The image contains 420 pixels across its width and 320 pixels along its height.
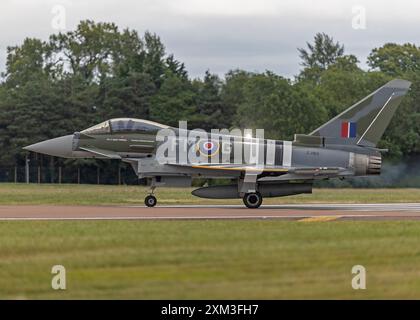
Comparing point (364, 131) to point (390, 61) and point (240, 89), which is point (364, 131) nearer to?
point (240, 89)

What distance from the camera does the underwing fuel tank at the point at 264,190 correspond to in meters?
28.3

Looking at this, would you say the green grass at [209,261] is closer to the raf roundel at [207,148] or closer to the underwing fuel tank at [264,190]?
the underwing fuel tank at [264,190]

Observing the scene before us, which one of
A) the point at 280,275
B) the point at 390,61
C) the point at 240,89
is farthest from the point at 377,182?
the point at 390,61

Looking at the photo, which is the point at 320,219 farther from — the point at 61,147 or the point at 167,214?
the point at 61,147

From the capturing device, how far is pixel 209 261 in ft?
44.7

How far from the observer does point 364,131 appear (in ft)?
94.4

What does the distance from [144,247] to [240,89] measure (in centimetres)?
7392

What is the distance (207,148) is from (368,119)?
17.2ft

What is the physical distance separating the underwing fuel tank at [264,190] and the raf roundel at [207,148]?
1.16m

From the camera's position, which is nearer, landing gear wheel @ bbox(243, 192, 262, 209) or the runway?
the runway

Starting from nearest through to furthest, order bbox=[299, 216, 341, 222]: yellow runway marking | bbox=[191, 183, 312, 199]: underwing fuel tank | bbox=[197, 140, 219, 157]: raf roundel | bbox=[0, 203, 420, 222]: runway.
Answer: bbox=[299, 216, 341, 222]: yellow runway marking → bbox=[0, 203, 420, 222]: runway → bbox=[191, 183, 312, 199]: underwing fuel tank → bbox=[197, 140, 219, 157]: raf roundel

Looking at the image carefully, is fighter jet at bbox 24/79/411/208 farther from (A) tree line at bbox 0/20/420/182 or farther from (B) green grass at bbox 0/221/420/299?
(A) tree line at bbox 0/20/420/182

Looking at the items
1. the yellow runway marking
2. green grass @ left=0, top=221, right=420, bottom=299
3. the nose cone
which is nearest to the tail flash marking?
the yellow runway marking

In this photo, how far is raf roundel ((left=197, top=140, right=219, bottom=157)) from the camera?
95.0ft
